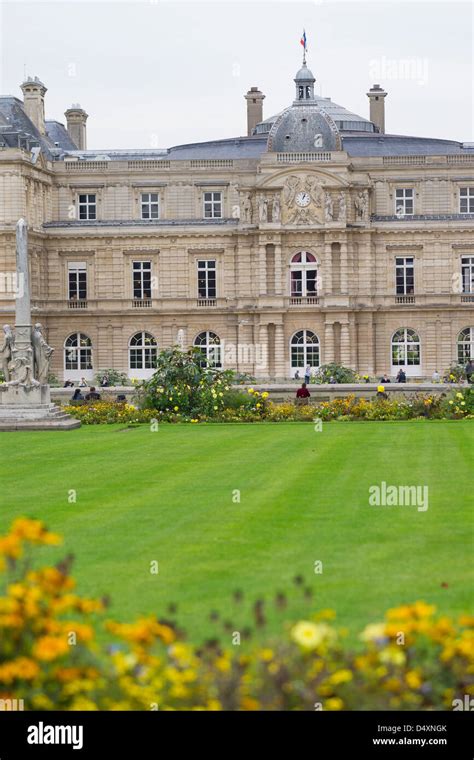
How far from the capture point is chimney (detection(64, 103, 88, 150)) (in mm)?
96312

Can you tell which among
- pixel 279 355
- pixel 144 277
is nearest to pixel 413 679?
pixel 279 355

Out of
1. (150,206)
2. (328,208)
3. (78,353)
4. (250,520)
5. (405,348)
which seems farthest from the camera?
(150,206)

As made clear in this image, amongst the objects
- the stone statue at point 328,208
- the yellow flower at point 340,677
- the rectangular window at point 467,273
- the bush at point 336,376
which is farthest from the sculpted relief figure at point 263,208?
the yellow flower at point 340,677

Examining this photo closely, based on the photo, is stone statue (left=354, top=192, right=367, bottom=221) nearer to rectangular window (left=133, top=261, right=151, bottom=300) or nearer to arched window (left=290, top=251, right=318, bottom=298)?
arched window (left=290, top=251, right=318, bottom=298)

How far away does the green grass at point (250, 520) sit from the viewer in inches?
601

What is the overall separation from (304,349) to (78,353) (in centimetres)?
1293

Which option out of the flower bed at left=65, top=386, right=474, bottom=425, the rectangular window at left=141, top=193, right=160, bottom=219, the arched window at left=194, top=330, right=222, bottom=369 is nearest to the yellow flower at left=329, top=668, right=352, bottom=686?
the flower bed at left=65, top=386, right=474, bottom=425

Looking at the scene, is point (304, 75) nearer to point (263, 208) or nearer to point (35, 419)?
point (263, 208)

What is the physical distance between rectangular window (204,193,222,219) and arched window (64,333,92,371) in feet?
34.2

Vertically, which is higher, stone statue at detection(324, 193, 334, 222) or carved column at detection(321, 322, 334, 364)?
stone statue at detection(324, 193, 334, 222)


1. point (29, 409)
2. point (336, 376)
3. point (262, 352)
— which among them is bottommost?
point (29, 409)

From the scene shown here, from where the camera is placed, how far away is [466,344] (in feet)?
248

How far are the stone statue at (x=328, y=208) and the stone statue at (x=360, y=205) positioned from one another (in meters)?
1.66
